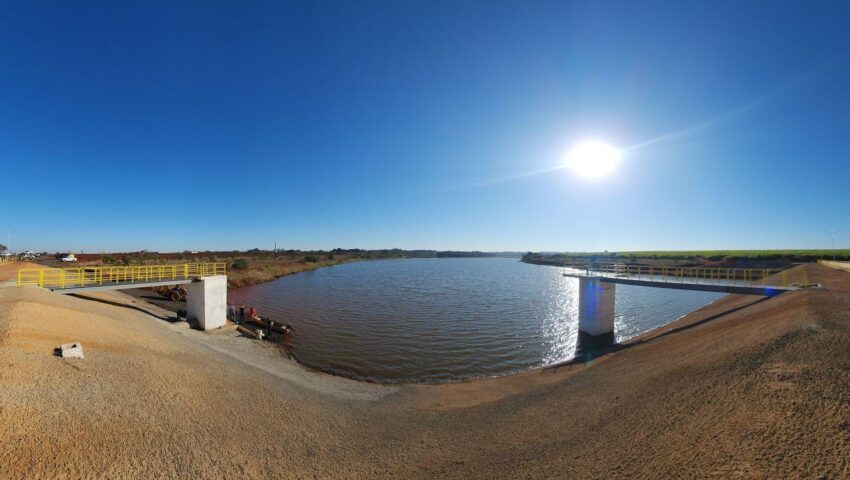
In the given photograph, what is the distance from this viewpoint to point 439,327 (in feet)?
84.5

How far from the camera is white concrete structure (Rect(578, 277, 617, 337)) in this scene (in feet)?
75.9

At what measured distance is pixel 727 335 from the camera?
43.0 feet

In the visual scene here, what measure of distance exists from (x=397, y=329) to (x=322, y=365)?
8112 mm

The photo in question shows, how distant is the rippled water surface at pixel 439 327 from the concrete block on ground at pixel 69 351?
9992 millimetres

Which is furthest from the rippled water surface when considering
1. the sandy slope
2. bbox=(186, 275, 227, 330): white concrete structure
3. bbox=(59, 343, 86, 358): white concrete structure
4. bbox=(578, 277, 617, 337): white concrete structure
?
bbox=(59, 343, 86, 358): white concrete structure

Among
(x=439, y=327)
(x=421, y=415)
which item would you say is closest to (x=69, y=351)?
(x=421, y=415)

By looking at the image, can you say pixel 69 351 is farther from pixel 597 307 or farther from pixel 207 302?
pixel 597 307

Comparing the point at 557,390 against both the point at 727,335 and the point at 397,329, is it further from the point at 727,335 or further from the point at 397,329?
the point at 397,329

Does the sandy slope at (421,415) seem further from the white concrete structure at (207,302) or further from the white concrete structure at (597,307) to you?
the white concrete structure at (597,307)

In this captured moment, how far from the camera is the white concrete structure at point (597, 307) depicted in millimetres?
23141

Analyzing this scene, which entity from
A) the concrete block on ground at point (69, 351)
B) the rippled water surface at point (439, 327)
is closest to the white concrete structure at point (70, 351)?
the concrete block on ground at point (69, 351)

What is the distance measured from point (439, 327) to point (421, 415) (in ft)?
49.1

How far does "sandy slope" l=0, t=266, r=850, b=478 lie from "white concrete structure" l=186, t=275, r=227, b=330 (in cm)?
690

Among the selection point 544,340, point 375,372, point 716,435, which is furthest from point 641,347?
point 375,372
